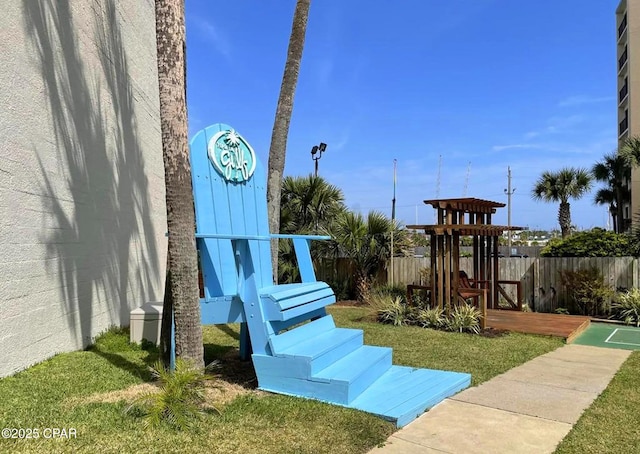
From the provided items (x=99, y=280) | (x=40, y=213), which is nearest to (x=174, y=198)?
(x=40, y=213)

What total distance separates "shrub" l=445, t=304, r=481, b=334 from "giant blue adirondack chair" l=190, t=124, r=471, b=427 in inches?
132

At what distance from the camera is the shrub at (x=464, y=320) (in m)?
8.34

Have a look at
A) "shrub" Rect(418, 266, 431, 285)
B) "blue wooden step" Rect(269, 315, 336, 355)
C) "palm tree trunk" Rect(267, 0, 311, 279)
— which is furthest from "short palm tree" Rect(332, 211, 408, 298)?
"blue wooden step" Rect(269, 315, 336, 355)

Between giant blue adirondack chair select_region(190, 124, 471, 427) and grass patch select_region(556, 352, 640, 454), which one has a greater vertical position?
giant blue adirondack chair select_region(190, 124, 471, 427)

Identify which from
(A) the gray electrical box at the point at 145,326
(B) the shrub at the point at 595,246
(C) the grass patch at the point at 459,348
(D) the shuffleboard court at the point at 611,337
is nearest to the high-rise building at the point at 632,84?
(B) the shrub at the point at 595,246

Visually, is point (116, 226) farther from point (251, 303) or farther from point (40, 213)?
point (251, 303)

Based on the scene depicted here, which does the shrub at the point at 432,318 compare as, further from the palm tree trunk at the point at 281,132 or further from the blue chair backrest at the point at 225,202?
the blue chair backrest at the point at 225,202

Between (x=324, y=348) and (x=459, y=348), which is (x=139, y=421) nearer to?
(x=324, y=348)

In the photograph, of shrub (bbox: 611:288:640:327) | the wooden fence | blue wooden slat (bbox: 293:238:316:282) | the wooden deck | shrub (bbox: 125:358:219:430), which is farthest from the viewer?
the wooden fence

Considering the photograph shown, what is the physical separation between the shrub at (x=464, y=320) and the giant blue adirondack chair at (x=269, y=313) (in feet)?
11.0

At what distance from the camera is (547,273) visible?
12125 mm

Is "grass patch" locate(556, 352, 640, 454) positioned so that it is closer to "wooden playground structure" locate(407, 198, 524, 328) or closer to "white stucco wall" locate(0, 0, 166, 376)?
"wooden playground structure" locate(407, 198, 524, 328)

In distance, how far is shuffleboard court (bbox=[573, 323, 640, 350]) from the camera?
7805mm

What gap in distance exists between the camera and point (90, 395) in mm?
3977
